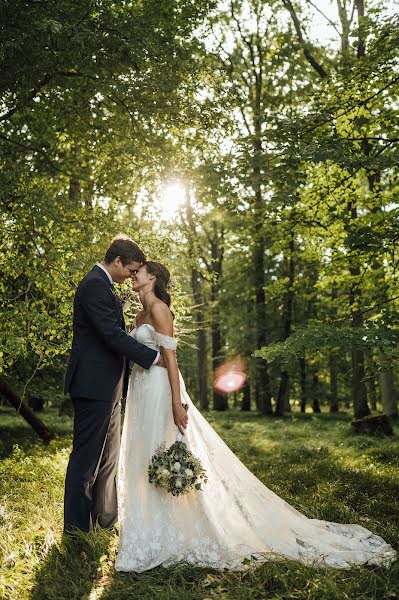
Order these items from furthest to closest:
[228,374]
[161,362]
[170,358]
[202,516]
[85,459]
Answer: [228,374] < [161,362] < [170,358] < [85,459] < [202,516]

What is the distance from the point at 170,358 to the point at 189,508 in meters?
1.38

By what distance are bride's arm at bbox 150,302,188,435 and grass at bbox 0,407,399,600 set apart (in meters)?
1.27

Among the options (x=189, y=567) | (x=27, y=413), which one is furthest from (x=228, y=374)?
(x=189, y=567)

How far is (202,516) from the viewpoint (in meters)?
4.68

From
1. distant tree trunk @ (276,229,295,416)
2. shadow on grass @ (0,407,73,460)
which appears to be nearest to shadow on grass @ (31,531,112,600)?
shadow on grass @ (0,407,73,460)

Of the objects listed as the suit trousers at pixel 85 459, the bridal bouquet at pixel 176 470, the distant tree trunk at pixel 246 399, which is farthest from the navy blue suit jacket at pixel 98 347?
the distant tree trunk at pixel 246 399

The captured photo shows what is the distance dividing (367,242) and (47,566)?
4989 millimetres

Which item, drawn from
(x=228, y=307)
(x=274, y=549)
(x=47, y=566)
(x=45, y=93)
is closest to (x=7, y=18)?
(x=45, y=93)

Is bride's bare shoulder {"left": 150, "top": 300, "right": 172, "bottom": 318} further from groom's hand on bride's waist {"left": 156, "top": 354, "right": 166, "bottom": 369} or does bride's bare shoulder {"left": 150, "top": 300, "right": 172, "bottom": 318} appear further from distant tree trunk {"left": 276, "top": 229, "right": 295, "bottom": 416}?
distant tree trunk {"left": 276, "top": 229, "right": 295, "bottom": 416}

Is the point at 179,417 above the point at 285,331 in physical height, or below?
below

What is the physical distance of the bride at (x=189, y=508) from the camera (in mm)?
4449

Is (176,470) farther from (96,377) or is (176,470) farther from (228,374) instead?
(228,374)

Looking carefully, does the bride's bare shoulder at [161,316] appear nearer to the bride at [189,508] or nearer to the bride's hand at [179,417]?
the bride at [189,508]

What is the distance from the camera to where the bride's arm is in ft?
16.1
